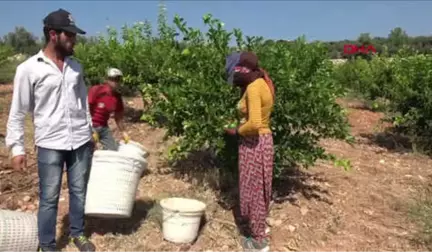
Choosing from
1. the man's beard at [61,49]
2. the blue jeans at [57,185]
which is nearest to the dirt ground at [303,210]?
the blue jeans at [57,185]

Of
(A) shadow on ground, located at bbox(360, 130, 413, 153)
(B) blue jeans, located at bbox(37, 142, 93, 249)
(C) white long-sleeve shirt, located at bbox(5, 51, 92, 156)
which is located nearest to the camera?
(C) white long-sleeve shirt, located at bbox(5, 51, 92, 156)

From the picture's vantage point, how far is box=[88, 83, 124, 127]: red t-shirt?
5254 millimetres

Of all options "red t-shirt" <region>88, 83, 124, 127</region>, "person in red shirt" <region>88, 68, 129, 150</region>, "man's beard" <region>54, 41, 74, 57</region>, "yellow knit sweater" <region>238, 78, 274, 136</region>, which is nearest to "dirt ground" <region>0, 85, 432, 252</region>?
"person in red shirt" <region>88, 68, 129, 150</region>

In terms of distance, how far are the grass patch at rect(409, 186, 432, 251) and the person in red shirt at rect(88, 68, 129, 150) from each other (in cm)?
286

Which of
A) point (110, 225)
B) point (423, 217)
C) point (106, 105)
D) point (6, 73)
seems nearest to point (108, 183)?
point (110, 225)

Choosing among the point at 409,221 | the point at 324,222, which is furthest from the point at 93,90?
the point at 409,221

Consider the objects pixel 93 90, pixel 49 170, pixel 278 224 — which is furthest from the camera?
pixel 93 90

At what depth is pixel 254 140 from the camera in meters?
3.90

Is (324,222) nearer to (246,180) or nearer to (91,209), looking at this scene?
(246,180)

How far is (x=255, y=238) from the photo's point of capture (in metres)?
4.09

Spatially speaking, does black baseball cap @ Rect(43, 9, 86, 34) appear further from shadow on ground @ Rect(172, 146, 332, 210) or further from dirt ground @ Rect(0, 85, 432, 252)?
shadow on ground @ Rect(172, 146, 332, 210)

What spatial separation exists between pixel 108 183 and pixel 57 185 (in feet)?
1.38

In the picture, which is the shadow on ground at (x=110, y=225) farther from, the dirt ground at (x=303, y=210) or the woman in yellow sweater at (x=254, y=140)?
the woman in yellow sweater at (x=254, y=140)

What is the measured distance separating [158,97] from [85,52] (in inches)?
206
